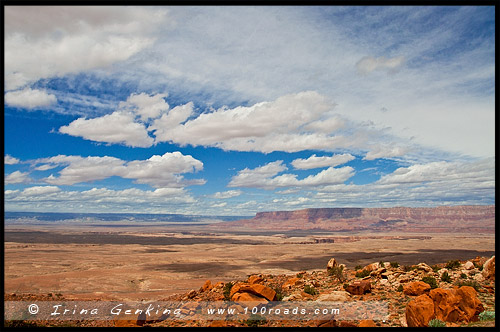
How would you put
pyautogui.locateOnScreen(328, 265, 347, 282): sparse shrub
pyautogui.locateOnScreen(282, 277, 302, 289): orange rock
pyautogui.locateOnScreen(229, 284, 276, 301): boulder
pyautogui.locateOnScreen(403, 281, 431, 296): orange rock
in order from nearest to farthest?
pyautogui.locateOnScreen(403, 281, 431, 296): orange rock → pyautogui.locateOnScreen(229, 284, 276, 301): boulder → pyautogui.locateOnScreen(282, 277, 302, 289): orange rock → pyautogui.locateOnScreen(328, 265, 347, 282): sparse shrub

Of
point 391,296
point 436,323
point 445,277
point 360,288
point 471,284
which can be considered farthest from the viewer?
point 445,277

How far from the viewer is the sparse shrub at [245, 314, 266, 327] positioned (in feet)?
37.3

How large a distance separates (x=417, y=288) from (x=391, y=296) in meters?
1.07

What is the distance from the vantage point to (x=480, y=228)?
612ft

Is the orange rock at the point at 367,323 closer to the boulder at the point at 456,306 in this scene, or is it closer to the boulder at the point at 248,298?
the boulder at the point at 456,306

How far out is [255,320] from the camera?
11.6 meters

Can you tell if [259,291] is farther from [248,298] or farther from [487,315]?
[487,315]

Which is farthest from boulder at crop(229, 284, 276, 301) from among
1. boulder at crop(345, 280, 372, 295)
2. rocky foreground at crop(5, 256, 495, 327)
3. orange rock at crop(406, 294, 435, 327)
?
orange rock at crop(406, 294, 435, 327)

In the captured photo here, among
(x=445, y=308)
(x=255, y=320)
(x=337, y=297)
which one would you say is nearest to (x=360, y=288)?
(x=337, y=297)

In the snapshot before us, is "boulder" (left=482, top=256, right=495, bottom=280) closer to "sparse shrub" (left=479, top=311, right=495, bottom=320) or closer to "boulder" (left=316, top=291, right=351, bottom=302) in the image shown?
"sparse shrub" (left=479, top=311, right=495, bottom=320)

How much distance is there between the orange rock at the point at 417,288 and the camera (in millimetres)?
12898
